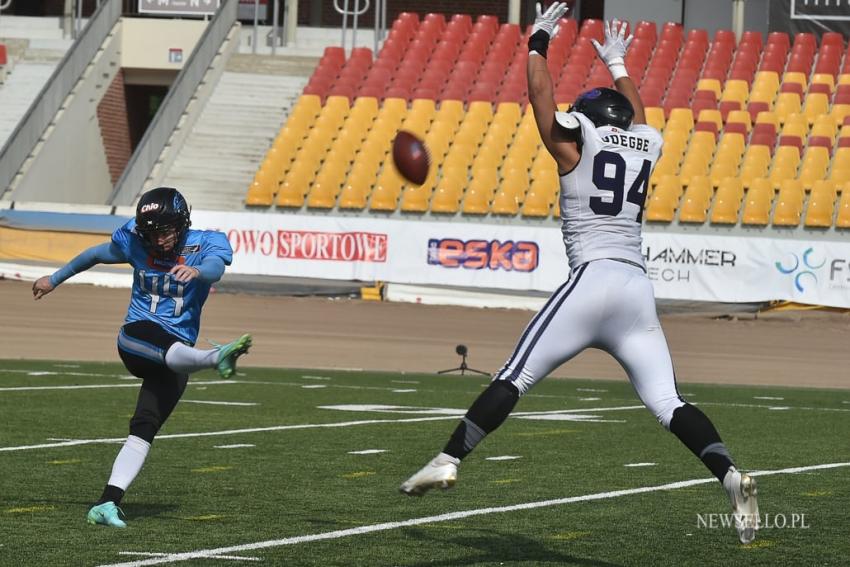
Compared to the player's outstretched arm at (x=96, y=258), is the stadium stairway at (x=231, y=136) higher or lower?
lower

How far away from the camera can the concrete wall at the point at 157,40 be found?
37.1 meters

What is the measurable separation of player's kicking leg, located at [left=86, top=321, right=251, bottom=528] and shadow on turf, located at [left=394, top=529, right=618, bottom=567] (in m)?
1.37

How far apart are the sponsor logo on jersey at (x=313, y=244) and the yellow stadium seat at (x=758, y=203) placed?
6.68 meters

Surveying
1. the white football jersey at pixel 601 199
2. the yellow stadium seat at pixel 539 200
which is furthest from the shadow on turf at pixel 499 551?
the yellow stadium seat at pixel 539 200

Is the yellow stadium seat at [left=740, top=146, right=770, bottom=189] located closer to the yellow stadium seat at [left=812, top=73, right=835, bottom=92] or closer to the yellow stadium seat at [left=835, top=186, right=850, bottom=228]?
the yellow stadium seat at [left=835, top=186, right=850, bottom=228]

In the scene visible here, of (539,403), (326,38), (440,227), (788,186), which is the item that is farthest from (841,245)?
(326,38)

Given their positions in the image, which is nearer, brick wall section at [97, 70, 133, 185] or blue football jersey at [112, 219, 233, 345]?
blue football jersey at [112, 219, 233, 345]

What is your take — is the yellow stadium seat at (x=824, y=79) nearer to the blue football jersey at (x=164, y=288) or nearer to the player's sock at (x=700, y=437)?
the blue football jersey at (x=164, y=288)

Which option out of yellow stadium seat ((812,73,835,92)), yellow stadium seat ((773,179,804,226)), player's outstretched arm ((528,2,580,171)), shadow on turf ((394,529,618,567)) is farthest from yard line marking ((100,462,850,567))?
yellow stadium seat ((812,73,835,92))

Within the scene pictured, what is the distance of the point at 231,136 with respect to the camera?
113 ft

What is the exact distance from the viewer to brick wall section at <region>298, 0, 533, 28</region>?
41.2 meters

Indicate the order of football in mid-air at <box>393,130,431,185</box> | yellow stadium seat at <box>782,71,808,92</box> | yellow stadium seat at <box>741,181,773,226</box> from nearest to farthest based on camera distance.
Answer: football in mid-air at <box>393,130,431,185</box> < yellow stadium seat at <box>741,181,773,226</box> < yellow stadium seat at <box>782,71,808,92</box>

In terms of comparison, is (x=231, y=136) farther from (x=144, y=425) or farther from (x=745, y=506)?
(x=745, y=506)

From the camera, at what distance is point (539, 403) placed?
15742 mm
